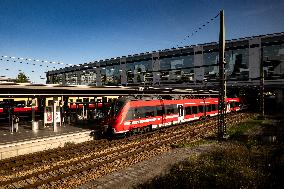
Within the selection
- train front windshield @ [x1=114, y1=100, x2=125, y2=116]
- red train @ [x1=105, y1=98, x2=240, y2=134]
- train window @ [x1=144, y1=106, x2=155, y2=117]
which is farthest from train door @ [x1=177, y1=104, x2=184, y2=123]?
train front windshield @ [x1=114, y1=100, x2=125, y2=116]

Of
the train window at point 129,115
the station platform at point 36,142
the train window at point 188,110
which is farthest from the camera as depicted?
the train window at point 188,110

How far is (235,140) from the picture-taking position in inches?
814

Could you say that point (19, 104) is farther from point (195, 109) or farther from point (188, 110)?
point (195, 109)

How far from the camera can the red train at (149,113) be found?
20.6 metres

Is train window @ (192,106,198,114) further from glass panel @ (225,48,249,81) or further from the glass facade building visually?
glass panel @ (225,48,249,81)

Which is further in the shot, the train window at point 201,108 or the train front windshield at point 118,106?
the train window at point 201,108

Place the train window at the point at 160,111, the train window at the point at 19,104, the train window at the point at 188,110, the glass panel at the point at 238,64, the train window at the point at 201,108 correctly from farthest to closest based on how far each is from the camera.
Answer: the glass panel at the point at 238,64 → the train window at the point at 19,104 → the train window at the point at 201,108 → the train window at the point at 188,110 → the train window at the point at 160,111

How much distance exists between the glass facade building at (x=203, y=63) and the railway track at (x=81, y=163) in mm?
22288

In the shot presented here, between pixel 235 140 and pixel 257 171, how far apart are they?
8.55 m

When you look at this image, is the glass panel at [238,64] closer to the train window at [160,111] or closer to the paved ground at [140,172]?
the train window at [160,111]

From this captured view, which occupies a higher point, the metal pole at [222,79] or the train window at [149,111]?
the metal pole at [222,79]

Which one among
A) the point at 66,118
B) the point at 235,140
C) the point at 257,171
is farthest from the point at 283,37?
the point at 257,171

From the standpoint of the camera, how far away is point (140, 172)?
1336 centimetres

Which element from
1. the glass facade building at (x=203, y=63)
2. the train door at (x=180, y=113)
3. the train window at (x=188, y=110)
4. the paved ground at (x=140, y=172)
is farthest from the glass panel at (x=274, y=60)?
the paved ground at (x=140, y=172)
